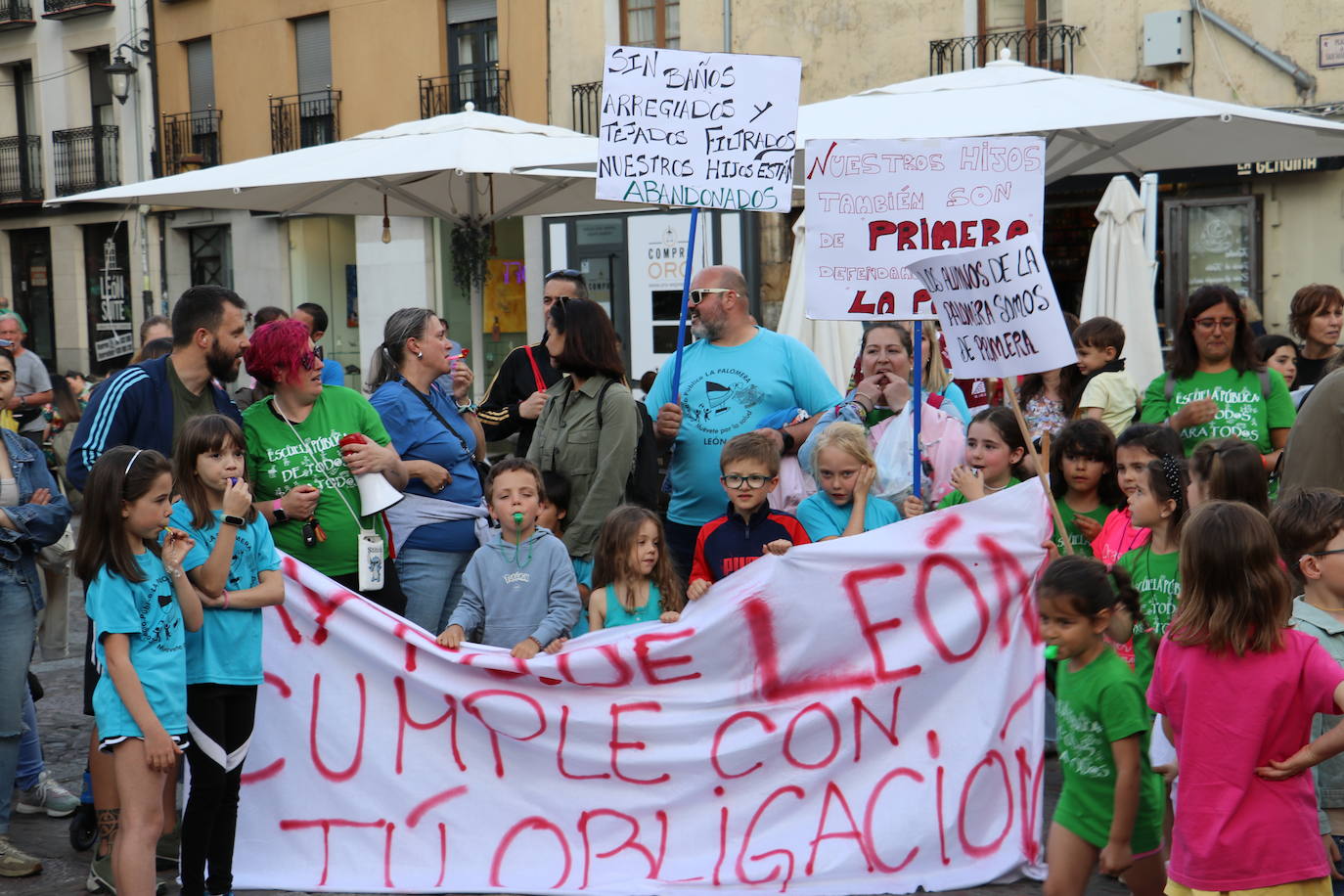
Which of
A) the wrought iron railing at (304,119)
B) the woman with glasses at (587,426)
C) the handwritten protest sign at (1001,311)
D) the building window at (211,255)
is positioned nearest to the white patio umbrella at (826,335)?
the woman with glasses at (587,426)

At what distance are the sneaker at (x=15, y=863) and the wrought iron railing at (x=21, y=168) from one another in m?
27.7

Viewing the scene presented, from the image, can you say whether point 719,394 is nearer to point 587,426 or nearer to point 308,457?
point 587,426

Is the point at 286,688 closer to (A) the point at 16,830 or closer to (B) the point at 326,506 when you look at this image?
(B) the point at 326,506

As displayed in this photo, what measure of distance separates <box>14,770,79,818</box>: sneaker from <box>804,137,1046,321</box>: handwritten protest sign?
336cm

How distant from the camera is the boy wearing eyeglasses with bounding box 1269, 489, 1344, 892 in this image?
379 cm

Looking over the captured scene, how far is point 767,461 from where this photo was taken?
5188mm

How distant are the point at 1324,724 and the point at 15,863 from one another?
13.4 feet

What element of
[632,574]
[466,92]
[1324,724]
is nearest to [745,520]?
[632,574]

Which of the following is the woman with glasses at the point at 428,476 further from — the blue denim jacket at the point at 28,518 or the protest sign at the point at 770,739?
the blue denim jacket at the point at 28,518

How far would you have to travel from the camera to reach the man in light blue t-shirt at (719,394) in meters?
6.05

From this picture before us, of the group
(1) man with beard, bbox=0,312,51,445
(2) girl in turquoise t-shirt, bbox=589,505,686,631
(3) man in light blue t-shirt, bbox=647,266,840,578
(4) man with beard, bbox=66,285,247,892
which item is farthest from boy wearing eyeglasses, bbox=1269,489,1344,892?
(1) man with beard, bbox=0,312,51,445

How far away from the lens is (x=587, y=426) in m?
5.76

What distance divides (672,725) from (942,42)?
47.2ft

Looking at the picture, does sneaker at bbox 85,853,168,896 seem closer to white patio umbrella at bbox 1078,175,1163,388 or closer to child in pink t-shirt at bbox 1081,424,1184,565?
child in pink t-shirt at bbox 1081,424,1184,565
